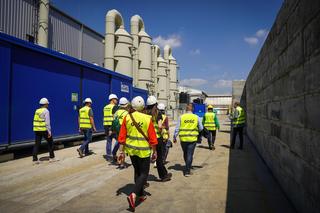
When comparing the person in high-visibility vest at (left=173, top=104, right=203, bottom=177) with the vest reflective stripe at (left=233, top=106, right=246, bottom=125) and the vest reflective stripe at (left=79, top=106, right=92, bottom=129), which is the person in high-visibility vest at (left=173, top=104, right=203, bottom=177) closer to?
the vest reflective stripe at (left=79, top=106, right=92, bottom=129)

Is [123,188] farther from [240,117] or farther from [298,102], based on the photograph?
[240,117]

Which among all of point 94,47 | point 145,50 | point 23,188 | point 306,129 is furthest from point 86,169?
point 145,50

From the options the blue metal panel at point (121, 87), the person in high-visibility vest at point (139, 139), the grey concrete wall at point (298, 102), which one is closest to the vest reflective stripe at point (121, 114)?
the person in high-visibility vest at point (139, 139)

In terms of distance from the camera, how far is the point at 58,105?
935 centimetres

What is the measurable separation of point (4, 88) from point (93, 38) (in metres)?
15.9

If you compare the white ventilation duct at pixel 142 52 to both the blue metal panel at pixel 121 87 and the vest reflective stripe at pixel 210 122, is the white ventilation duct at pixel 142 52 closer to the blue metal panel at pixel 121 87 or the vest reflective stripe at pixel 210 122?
the blue metal panel at pixel 121 87

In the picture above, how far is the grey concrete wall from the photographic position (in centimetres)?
317

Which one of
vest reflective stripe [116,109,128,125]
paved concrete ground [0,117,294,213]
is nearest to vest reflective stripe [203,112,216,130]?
paved concrete ground [0,117,294,213]

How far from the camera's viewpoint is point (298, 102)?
12.7ft

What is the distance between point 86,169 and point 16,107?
2803 millimetres

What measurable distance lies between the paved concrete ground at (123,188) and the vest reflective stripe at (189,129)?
2.79ft

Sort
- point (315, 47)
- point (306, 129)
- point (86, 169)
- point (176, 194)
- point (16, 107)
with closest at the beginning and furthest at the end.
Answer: point (315, 47) → point (306, 129) → point (176, 194) → point (86, 169) → point (16, 107)

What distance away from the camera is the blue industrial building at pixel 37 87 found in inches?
284

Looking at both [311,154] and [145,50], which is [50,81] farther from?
[145,50]
